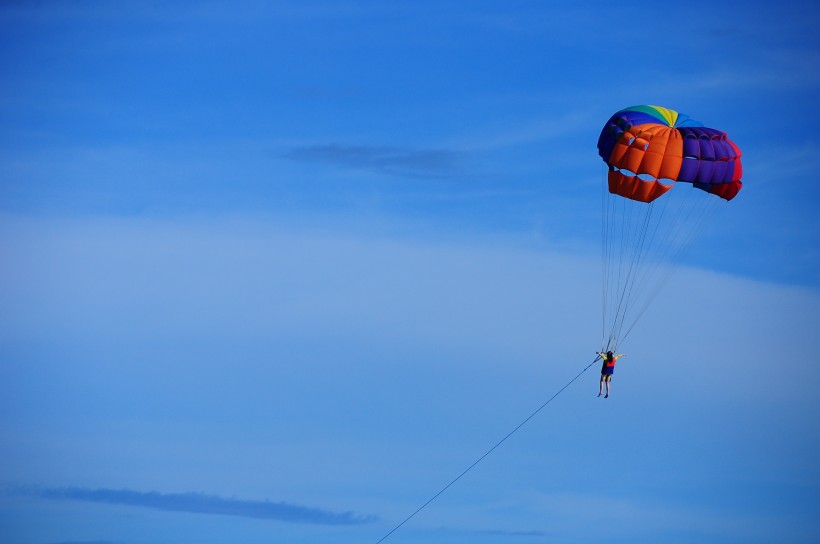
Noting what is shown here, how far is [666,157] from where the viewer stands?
79.2 metres

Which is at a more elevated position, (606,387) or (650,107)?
(650,107)

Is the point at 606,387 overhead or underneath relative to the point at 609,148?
underneath

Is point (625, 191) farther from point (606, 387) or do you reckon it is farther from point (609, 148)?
point (606, 387)

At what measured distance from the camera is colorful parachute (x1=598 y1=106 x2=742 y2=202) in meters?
79.3

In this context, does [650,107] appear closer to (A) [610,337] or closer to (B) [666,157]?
(B) [666,157]

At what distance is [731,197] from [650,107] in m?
5.19

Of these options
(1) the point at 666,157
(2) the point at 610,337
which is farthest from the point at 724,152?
(2) the point at 610,337

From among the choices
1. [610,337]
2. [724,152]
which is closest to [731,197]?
[724,152]

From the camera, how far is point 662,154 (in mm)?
79250

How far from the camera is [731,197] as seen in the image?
81.8 meters

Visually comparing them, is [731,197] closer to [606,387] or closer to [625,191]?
[625,191]

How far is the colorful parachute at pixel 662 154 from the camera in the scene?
260 ft

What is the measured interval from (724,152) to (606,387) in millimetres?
10968

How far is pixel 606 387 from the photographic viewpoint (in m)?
78.6
